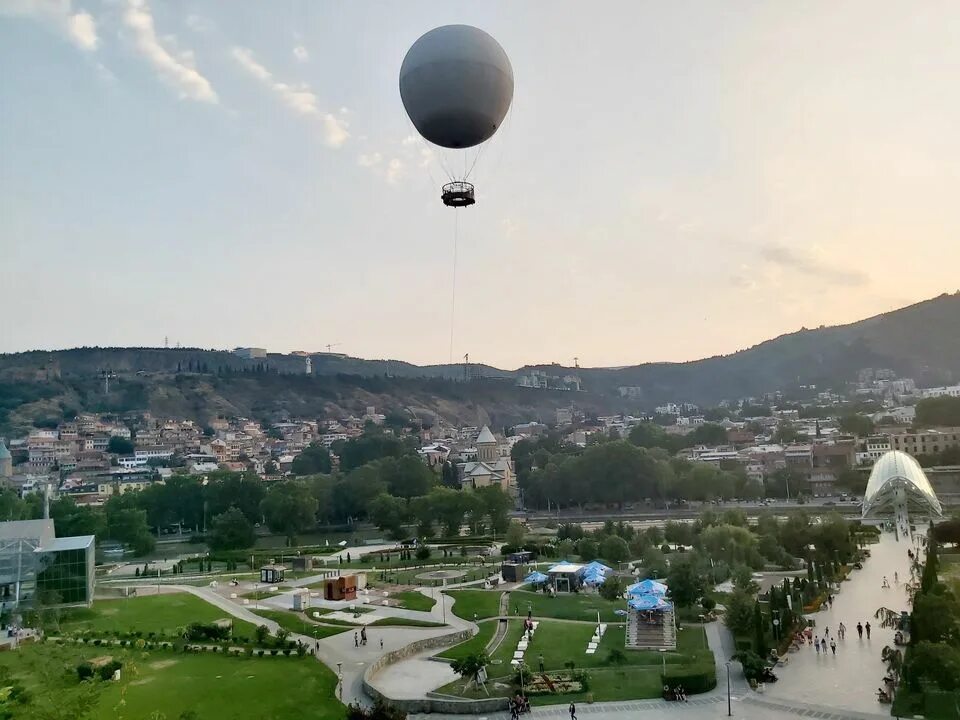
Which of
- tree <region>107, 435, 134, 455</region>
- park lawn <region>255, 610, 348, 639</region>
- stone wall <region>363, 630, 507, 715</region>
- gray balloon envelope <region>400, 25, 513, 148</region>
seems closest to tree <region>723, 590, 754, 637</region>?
stone wall <region>363, 630, 507, 715</region>

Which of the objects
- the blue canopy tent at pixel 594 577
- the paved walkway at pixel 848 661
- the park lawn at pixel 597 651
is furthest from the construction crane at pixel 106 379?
the paved walkway at pixel 848 661

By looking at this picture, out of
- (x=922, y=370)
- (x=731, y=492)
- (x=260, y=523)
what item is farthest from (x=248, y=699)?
(x=922, y=370)

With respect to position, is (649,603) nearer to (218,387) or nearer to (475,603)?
(475,603)

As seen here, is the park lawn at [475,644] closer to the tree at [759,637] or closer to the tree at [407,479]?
the tree at [759,637]

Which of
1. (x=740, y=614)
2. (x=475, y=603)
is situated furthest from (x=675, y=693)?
(x=475, y=603)

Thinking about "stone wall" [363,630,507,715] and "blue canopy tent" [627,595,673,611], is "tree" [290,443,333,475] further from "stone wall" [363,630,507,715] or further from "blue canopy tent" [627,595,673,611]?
"stone wall" [363,630,507,715]

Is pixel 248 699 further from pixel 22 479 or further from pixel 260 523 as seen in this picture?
pixel 22 479
